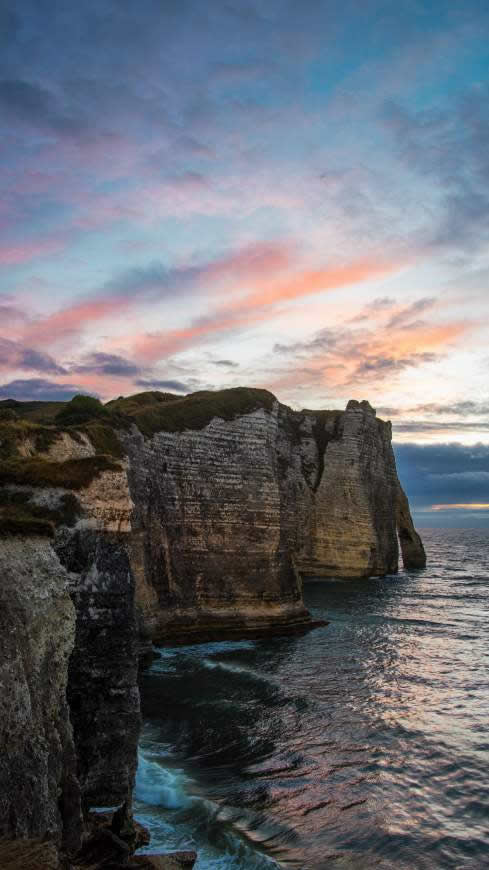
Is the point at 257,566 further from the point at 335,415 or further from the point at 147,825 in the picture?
the point at 335,415

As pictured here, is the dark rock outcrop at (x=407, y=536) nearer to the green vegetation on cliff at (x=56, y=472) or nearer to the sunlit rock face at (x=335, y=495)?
the sunlit rock face at (x=335, y=495)

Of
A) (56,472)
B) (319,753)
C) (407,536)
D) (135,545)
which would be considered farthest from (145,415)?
(407,536)

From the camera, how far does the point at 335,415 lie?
2778 inches

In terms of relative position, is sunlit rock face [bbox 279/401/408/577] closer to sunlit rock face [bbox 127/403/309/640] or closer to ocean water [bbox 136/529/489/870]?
sunlit rock face [bbox 127/403/309/640]

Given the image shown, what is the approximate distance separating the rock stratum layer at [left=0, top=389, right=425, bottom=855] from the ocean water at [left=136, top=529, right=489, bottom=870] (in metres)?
2.80

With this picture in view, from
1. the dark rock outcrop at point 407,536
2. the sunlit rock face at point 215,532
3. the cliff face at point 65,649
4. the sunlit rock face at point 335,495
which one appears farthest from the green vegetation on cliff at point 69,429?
the dark rock outcrop at point 407,536

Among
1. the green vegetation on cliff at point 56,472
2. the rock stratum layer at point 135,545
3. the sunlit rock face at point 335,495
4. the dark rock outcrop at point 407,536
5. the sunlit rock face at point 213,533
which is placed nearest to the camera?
the rock stratum layer at point 135,545

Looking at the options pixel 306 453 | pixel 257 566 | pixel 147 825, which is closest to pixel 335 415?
pixel 306 453

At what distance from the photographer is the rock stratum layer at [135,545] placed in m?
10.5

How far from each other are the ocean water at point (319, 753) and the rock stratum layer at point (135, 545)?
2803 mm

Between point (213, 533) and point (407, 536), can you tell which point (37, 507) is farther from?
point (407, 536)

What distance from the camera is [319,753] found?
65.1 ft

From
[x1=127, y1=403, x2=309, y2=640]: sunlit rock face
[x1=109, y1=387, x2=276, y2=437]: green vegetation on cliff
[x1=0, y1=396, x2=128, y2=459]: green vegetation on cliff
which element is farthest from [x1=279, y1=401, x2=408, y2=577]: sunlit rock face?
[x1=0, y1=396, x2=128, y2=459]: green vegetation on cliff

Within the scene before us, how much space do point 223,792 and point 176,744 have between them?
4125 millimetres
